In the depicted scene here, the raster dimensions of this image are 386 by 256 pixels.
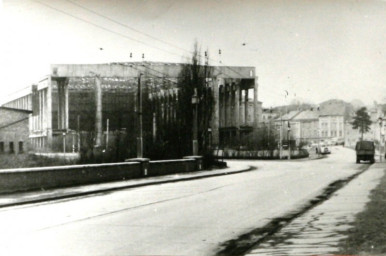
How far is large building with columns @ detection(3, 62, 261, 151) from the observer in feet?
87.8

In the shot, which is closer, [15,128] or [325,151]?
[15,128]

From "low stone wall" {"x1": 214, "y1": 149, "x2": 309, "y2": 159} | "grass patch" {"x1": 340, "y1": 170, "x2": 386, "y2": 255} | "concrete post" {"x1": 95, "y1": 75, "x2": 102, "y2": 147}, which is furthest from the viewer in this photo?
"low stone wall" {"x1": 214, "y1": 149, "x2": 309, "y2": 159}

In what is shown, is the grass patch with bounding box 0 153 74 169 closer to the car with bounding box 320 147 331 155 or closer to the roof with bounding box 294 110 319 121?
the roof with bounding box 294 110 319 121

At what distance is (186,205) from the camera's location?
12891 millimetres

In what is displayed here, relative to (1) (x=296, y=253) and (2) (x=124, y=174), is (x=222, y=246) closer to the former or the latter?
(1) (x=296, y=253)

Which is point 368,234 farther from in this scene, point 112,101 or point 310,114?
point 112,101

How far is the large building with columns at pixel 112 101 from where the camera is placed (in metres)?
26.7

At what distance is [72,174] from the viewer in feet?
62.7

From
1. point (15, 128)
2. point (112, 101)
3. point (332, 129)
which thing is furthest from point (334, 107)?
point (332, 129)

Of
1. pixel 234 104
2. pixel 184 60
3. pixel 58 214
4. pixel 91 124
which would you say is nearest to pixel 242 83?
pixel 234 104

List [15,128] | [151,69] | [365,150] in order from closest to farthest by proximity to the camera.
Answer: [151,69] → [15,128] → [365,150]

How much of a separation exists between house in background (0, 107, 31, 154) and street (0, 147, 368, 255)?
81.5 ft

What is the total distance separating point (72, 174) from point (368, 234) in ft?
42.3

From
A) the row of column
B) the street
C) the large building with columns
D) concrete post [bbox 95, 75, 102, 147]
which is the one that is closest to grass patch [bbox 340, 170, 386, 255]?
the street
